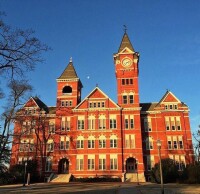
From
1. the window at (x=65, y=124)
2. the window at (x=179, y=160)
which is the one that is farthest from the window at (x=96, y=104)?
the window at (x=179, y=160)

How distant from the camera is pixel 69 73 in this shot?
196ft

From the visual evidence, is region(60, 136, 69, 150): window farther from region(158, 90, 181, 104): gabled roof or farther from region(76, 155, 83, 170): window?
region(158, 90, 181, 104): gabled roof

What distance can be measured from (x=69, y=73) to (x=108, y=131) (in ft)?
55.0

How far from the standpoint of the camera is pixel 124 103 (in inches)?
2159

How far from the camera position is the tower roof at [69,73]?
58688 mm

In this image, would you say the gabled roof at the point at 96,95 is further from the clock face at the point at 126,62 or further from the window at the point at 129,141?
the clock face at the point at 126,62

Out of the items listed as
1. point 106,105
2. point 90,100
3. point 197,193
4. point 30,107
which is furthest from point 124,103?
point 197,193

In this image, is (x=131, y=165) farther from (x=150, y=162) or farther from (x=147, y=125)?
(x=147, y=125)

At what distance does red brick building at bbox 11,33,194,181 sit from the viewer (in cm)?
5112

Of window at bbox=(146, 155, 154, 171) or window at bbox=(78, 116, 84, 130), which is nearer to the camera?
window at bbox=(146, 155, 154, 171)

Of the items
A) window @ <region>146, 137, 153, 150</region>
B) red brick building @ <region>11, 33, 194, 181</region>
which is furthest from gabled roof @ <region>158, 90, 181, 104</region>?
window @ <region>146, 137, 153, 150</region>

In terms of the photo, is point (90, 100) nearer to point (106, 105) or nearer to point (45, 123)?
point (106, 105)

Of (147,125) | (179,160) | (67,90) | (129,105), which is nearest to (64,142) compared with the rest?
(67,90)

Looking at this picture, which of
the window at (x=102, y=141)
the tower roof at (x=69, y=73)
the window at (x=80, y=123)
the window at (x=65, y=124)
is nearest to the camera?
the window at (x=102, y=141)
